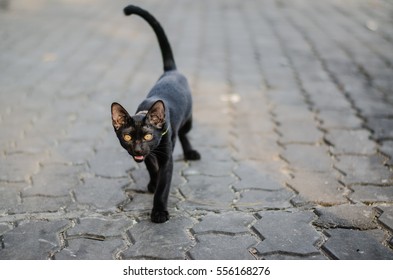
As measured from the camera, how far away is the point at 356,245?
263 cm

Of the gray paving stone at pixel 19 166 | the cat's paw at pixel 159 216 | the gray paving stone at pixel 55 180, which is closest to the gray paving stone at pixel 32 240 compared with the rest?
the gray paving stone at pixel 55 180

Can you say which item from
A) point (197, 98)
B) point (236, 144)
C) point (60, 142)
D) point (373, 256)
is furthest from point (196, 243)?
point (197, 98)

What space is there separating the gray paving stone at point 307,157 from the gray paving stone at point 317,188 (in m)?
0.10

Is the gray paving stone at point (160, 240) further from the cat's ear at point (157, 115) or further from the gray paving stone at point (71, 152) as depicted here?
the gray paving stone at point (71, 152)

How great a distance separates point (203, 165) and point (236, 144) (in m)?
0.50

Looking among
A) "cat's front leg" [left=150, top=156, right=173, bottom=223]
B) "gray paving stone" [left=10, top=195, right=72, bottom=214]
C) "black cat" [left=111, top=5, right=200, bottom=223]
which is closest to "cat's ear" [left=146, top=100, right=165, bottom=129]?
"black cat" [left=111, top=5, right=200, bottom=223]

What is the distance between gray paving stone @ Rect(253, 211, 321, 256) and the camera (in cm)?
262

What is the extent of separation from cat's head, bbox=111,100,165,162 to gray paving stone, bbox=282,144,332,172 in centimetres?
145

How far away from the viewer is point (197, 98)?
5.06 m

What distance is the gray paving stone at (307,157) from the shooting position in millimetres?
3592

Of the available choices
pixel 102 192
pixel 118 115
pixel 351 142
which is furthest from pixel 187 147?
pixel 351 142

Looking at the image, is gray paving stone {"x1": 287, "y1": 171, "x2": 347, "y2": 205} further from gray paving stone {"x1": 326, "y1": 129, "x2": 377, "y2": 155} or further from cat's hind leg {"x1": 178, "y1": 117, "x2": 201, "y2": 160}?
cat's hind leg {"x1": 178, "y1": 117, "x2": 201, "y2": 160}

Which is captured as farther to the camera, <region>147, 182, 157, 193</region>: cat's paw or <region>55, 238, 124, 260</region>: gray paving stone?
<region>147, 182, 157, 193</region>: cat's paw

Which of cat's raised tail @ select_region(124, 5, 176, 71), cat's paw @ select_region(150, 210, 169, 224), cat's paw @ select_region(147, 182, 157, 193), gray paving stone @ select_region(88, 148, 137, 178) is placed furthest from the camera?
gray paving stone @ select_region(88, 148, 137, 178)
